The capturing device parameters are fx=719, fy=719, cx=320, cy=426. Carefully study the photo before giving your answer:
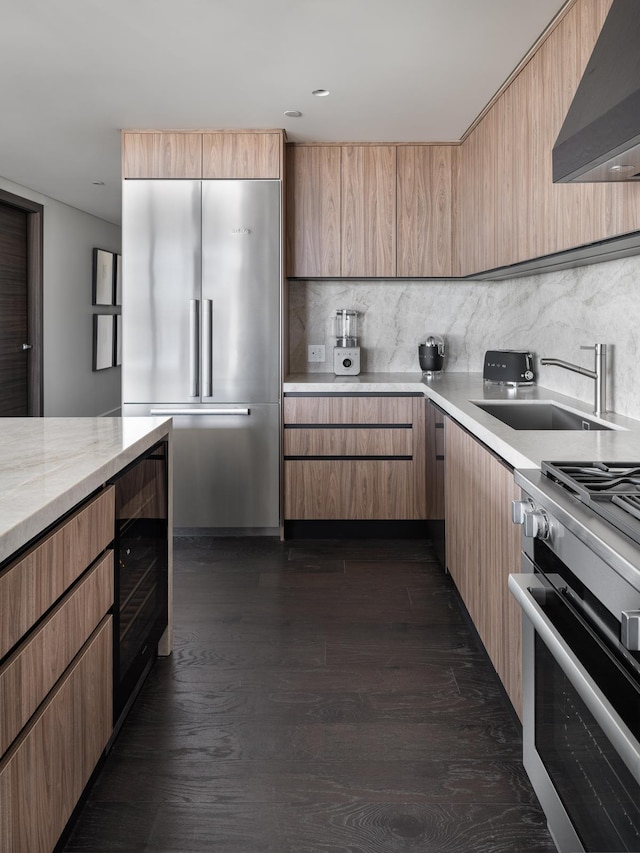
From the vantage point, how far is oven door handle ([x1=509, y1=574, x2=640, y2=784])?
3.40 feet

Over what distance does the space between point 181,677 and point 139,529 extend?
64 cm

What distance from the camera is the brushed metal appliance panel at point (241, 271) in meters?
4.16

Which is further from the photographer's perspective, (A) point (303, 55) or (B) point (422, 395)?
(B) point (422, 395)

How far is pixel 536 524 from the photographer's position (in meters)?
1.58

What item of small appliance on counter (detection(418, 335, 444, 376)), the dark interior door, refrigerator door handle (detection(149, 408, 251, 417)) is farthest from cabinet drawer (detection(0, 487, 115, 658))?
the dark interior door

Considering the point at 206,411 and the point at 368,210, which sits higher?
the point at 368,210

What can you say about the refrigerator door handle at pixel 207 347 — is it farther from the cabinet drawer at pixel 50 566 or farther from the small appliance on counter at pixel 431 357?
the cabinet drawer at pixel 50 566

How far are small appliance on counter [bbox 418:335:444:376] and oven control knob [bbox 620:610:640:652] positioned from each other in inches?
145

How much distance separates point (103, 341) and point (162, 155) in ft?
14.1

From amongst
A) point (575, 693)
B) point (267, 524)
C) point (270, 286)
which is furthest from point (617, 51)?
point (267, 524)

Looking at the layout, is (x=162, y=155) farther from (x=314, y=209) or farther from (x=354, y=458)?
(x=354, y=458)

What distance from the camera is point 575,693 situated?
4.38 feet

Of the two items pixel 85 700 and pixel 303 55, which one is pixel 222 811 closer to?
pixel 85 700

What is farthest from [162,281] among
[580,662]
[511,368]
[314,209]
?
[580,662]
